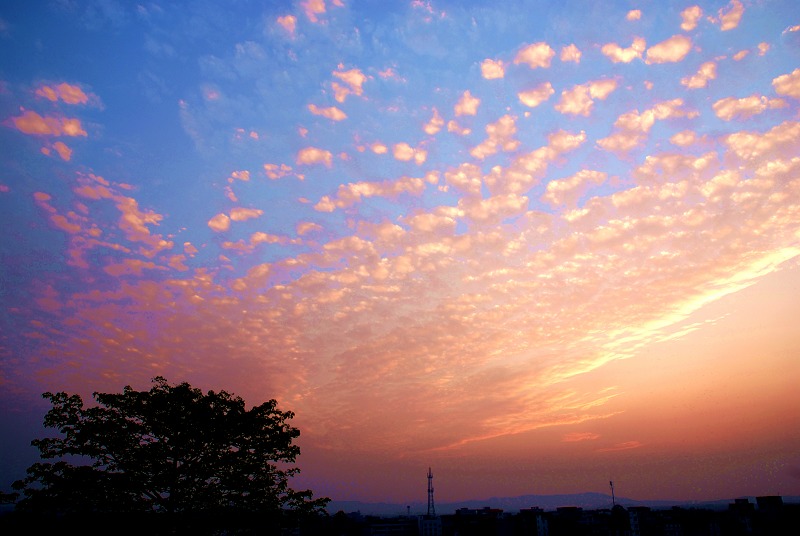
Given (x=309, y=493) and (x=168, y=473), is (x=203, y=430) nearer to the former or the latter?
(x=168, y=473)

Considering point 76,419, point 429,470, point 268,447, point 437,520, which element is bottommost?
point 437,520

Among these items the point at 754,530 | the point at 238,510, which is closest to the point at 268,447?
the point at 238,510

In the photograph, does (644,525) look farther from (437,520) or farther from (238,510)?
(238,510)

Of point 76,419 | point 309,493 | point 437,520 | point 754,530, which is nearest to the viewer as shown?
point 76,419

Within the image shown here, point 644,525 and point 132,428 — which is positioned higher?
point 132,428

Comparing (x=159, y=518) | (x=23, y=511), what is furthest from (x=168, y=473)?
(x=23, y=511)

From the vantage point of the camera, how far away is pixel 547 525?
136500 mm

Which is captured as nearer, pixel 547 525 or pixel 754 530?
pixel 754 530

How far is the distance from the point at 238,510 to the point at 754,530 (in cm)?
15640

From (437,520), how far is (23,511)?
592 feet

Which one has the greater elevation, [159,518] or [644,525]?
[159,518]

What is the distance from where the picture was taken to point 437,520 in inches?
6850

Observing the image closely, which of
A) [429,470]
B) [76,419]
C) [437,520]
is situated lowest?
[437,520]

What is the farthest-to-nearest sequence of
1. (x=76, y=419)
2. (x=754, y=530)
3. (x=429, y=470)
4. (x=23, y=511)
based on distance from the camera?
(x=429, y=470), (x=754, y=530), (x=76, y=419), (x=23, y=511)
